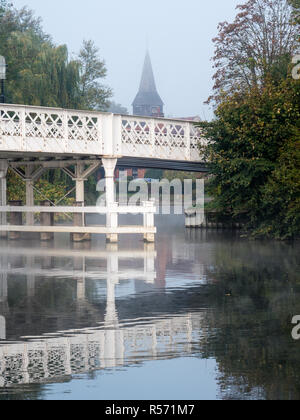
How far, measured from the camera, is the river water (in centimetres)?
915

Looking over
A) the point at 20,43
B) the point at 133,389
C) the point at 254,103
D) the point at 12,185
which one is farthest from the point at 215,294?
the point at 20,43

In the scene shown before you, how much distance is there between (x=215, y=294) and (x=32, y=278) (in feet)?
17.9

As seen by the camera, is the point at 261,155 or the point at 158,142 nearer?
the point at 261,155

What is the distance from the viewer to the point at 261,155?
3366cm

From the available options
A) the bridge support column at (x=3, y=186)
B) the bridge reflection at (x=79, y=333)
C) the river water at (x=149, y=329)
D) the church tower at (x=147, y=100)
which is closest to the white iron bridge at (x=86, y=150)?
the bridge support column at (x=3, y=186)

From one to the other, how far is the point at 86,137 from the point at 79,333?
20.1m

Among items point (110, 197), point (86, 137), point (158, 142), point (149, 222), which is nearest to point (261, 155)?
point (158, 142)

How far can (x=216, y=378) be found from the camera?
9.40 meters

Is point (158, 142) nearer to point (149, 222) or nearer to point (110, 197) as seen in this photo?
point (110, 197)

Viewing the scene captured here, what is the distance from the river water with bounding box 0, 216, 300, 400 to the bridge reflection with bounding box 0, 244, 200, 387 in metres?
0.02

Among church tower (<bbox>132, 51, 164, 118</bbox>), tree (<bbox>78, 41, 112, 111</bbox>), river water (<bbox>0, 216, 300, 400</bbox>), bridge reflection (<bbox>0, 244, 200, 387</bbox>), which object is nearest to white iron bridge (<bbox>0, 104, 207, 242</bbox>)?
river water (<bbox>0, 216, 300, 400</bbox>)

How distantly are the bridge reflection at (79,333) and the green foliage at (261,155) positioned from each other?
12587mm

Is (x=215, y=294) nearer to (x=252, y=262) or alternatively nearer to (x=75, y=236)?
(x=252, y=262)

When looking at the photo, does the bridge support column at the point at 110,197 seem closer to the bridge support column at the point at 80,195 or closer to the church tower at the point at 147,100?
the bridge support column at the point at 80,195
